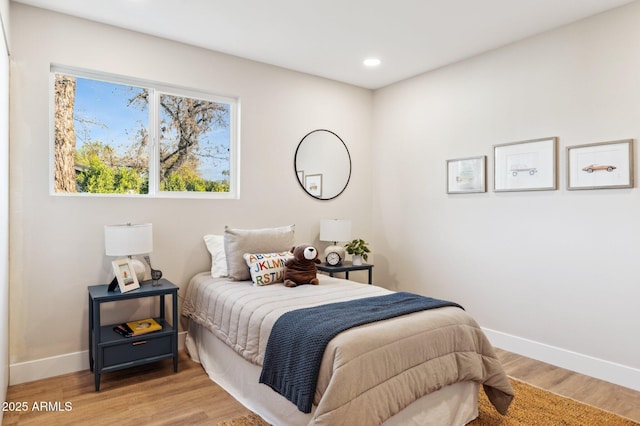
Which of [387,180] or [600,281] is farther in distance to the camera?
[387,180]

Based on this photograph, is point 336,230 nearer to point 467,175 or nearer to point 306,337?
point 467,175

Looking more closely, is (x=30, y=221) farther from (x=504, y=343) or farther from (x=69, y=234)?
(x=504, y=343)

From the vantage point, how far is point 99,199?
3162 mm

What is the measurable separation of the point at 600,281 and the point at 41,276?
4.03m

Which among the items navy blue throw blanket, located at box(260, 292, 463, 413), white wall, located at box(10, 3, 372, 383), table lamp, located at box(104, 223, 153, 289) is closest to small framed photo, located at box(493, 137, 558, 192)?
navy blue throw blanket, located at box(260, 292, 463, 413)

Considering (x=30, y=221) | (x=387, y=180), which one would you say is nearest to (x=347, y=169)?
(x=387, y=180)

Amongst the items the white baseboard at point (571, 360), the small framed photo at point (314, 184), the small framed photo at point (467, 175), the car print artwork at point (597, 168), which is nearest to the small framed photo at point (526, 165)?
the small framed photo at point (467, 175)

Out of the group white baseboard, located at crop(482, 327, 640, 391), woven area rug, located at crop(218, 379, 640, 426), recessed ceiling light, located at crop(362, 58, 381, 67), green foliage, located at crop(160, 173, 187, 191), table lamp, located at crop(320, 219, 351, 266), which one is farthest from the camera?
table lamp, located at crop(320, 219, 351, 266)

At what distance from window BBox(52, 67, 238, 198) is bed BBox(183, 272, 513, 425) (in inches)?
44.6

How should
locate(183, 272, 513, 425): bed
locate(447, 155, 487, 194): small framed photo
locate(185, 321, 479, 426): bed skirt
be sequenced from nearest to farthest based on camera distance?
locate(183, 272, 513, 425): bed, locate(185, 321, 479, 426): bed skirt, locate(447, 155, 487, 194): small framed photo

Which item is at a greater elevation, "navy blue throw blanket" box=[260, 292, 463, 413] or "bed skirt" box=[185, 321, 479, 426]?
"navy blue throw blanket" box=[260, 292, 463, 413]

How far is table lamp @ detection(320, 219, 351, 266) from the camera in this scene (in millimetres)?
4117

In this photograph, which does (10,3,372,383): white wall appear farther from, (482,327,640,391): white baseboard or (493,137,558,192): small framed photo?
(482,327,640,391): white baseboard

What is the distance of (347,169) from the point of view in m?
4.68
